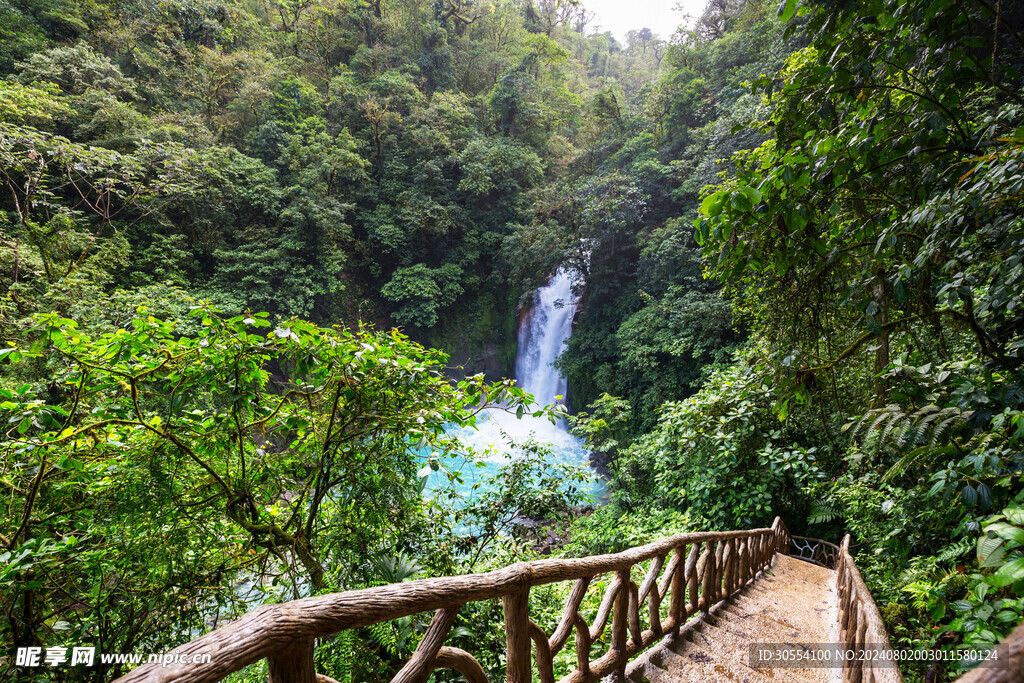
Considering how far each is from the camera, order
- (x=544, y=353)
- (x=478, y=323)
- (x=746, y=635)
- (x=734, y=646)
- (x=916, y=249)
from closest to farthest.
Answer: (x=916, y=249) < (x=734, y=646) < (x=746, y=635) < (x=544, y=353) < (x=478, y=323)

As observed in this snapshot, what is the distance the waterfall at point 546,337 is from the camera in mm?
16828

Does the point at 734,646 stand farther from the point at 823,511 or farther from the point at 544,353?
the point at 544,353

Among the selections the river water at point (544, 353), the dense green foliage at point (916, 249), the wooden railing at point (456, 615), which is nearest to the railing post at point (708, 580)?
the wooden railing at point (456, 615)

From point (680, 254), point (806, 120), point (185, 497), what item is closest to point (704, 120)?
point (680, 254)

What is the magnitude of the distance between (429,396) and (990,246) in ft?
9.94

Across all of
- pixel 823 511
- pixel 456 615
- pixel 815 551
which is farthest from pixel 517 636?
pixel 815 551

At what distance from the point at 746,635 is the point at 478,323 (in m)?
15.5

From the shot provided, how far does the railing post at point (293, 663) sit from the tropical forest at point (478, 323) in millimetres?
16

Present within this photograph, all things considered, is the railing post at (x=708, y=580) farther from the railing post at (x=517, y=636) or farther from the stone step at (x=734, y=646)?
the railing post at (x=517, y=636)

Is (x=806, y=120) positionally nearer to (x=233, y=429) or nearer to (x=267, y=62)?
(x=233, y=429)

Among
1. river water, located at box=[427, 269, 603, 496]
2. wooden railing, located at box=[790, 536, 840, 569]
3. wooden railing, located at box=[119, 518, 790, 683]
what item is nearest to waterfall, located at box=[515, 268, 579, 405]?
A: river water, located at box=[427, 269, 603, 496]

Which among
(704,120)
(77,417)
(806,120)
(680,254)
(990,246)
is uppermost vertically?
(704,120)

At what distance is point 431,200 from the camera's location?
15.5 m

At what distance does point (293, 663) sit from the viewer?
3.01 ft
